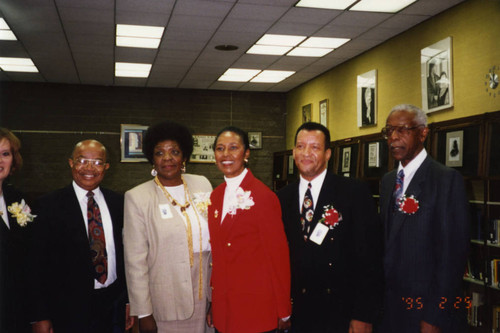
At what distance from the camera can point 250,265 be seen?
2.30 m

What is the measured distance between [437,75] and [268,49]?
2757 mm

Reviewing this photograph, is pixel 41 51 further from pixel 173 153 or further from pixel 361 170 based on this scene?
pixel 173 153

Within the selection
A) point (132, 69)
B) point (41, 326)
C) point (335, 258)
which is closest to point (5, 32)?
point (132, 69)

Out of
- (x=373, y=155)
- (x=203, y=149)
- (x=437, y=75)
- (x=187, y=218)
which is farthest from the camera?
(x=203, y=149)

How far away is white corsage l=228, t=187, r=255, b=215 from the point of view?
2355 mm

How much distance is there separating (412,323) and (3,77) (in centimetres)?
966

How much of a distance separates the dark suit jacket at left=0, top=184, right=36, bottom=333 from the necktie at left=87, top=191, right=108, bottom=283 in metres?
0.32

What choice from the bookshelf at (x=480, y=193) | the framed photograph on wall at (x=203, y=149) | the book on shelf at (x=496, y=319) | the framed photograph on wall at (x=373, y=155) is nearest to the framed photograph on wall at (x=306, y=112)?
the framed photograph on wall at (x=203, y=149)

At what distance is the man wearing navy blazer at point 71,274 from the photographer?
242 centimetres

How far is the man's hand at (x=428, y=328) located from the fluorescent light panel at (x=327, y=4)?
4172mm

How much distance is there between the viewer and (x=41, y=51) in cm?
763

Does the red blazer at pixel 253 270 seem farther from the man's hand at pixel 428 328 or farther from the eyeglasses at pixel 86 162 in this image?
the eyeglasses at pixel 86 162

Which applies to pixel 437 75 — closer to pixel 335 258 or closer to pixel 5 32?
pixel 335 258

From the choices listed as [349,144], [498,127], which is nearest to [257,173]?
[349,144]
